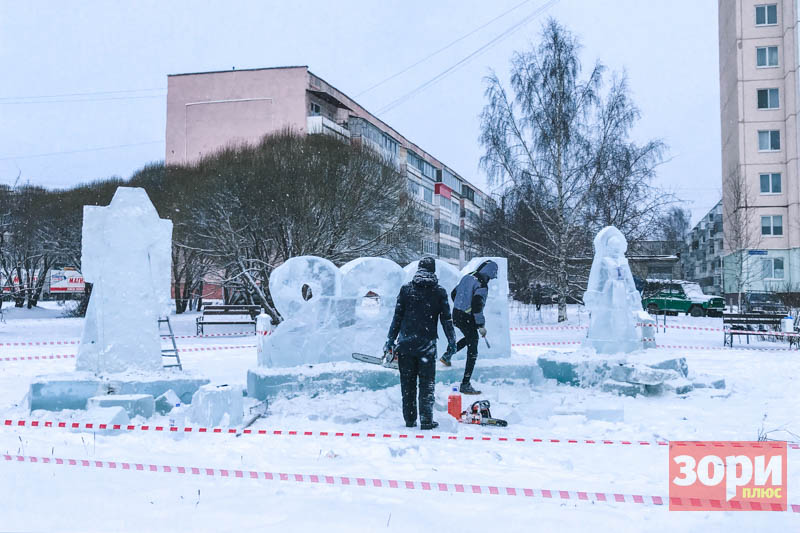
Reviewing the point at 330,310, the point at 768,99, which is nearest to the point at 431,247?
the point at 768,99

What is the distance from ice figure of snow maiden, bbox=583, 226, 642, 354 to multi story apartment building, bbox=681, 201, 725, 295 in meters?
55.1

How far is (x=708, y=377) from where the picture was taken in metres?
8.98

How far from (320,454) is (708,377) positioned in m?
6.29

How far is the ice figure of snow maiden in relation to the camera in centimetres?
943

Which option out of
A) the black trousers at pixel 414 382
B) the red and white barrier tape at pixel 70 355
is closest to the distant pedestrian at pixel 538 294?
the red and white barrier tape at pixel 70 355

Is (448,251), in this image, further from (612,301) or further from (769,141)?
(612,301)

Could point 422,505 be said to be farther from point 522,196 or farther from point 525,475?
point 522,196

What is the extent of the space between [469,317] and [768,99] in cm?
3417

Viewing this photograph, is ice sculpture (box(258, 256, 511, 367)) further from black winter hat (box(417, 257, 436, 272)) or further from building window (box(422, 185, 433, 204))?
building window (box(422, 185, 433, 204))

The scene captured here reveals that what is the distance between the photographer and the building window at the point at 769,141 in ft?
113

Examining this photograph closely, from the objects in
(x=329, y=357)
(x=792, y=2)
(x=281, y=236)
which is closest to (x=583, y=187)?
(x=281, y=236)

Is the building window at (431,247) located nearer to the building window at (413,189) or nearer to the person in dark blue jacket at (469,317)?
the building window at (413,189)

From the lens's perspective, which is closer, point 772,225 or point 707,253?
point 772,225

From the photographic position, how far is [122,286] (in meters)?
7.75
